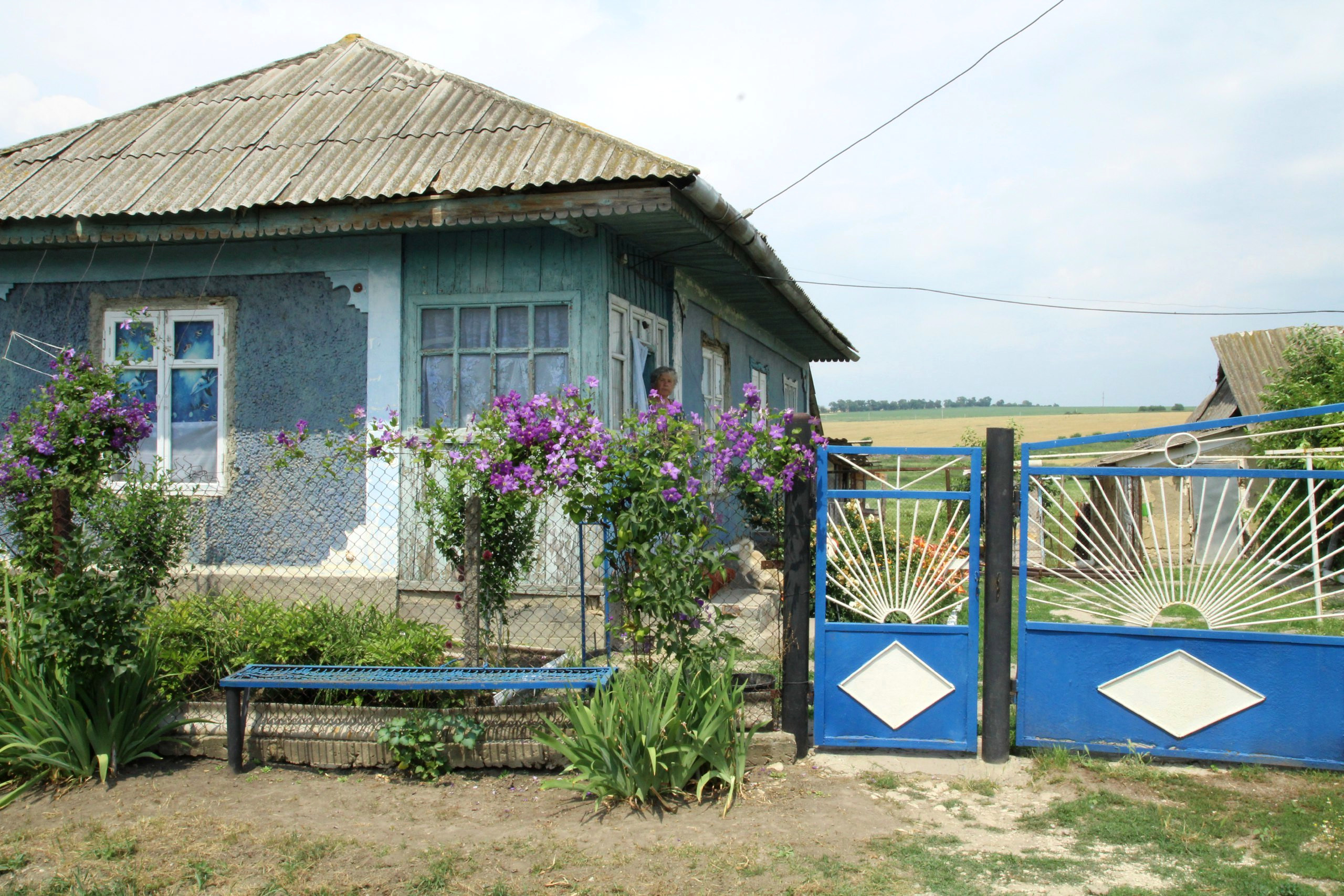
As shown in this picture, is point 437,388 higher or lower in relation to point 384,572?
higher

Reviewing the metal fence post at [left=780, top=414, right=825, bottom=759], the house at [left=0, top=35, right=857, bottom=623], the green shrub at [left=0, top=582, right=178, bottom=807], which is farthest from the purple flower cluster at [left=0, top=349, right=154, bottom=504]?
the metal fence post at [left=780, top=414, right=825, bottom=759]

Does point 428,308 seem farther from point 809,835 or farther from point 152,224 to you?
point 809,835

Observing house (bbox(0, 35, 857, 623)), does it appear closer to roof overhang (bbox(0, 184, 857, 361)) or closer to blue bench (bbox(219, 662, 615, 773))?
roof overhang (bbox(0, 184, 857, 361))

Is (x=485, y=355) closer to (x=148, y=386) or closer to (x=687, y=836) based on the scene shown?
(x=148, y=386)

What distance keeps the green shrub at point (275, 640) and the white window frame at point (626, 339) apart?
2119 millimetres

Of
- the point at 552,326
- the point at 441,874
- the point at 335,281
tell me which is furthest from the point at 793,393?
the point at 441,874

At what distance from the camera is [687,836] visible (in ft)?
12.0

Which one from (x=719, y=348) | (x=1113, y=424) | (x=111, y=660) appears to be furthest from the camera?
(x=1113, y=424)

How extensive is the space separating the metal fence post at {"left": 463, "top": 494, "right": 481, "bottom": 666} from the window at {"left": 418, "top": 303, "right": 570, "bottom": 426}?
77.6 inches

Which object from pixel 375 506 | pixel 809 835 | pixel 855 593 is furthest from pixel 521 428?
pixel 375 506

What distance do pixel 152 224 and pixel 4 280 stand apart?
182cm

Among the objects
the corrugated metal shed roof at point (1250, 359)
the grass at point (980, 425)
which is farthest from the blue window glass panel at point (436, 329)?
the grass at point (980, 425)

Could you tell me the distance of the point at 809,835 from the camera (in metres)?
3.66

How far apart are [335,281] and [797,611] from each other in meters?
4.24
